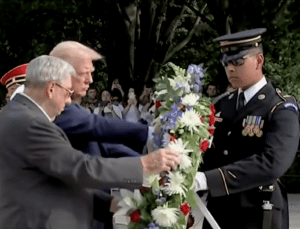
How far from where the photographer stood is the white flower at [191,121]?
4945 mm

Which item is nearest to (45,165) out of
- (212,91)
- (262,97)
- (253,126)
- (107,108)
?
(253,126)

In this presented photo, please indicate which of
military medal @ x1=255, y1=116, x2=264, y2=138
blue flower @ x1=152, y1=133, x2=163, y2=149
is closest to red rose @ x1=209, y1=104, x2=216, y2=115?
military medal @ x1=255, y1=116, x2=264, y2=138

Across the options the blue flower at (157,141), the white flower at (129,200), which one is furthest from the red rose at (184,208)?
the blue flower at (157,141)

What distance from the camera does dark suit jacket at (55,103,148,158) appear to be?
4.95 metres

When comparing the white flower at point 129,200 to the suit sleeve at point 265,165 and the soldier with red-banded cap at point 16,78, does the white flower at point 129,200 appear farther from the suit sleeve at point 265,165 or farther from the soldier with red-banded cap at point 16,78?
the soldier with red-banded cap at point 16,78

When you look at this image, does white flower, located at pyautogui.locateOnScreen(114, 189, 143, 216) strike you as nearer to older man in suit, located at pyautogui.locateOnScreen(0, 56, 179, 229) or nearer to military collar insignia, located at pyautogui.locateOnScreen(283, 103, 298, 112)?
older man in suit, located at pyautogui.locateOnScreen(0, 56, 179, 229)

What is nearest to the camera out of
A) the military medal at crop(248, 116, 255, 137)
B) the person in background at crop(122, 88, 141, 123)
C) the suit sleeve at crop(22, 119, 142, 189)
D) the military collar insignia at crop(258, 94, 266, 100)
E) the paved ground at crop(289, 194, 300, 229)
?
the suit sleeve at crop(22, 119, 142, 189)

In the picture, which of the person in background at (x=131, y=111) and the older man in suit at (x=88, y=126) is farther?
the person in background at (x=131, y=111)

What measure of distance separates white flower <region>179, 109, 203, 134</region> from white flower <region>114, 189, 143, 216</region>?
1.54 ft

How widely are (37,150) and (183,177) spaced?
3.58 ft

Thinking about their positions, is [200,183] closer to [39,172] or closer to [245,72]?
[245,72]

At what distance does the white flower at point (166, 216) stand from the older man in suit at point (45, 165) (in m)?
0.77

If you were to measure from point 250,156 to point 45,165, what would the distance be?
1.41m

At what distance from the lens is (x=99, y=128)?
4973mm
